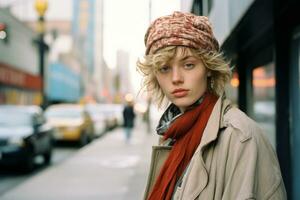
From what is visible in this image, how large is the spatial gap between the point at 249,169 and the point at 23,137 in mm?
11118

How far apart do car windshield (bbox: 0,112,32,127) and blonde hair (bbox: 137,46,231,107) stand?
37.2ft

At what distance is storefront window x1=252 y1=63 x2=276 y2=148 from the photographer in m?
5.86

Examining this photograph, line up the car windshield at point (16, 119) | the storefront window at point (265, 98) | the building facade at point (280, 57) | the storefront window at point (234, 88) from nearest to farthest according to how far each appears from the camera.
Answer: the building facade at point (280, 57)
the storefront window at point (265, 98)
the storefront window at point (234, 88)
the car windshield at point (16, 119)

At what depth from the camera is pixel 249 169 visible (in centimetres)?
155

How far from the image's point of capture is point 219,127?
1.67 m

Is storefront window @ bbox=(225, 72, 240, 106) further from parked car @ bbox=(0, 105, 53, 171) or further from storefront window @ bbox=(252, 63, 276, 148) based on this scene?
parked car @ bbox=(0, 105, 53, 171)

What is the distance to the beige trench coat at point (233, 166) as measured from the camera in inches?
61.8

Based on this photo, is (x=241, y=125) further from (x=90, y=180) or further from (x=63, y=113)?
(x=63, y=113)

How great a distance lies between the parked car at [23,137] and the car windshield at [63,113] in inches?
245

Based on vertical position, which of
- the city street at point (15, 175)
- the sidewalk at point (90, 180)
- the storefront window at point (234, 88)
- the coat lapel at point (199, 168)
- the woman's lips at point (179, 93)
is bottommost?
the city street at point (15, 175)

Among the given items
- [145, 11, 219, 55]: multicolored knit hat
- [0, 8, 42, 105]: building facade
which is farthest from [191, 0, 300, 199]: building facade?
[0, 8, 42, 105]: building facade

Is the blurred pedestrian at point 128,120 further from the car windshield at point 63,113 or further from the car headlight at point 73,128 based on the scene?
the car headlight at point 73,128

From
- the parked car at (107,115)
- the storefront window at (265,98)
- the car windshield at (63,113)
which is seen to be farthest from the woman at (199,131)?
the parked car at (107,115)

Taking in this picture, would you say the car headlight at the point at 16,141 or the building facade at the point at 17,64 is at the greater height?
the building facade at the point at 17,64
